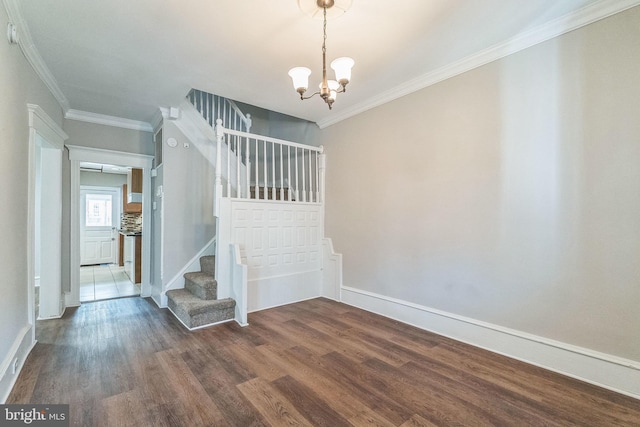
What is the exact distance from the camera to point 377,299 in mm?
3484

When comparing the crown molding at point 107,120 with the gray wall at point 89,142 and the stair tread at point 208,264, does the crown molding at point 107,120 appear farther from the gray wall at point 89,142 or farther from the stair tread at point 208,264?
the stair tread at point 208,264

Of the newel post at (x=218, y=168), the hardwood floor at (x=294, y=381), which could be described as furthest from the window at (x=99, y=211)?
the newel post at (x=218, y=168)

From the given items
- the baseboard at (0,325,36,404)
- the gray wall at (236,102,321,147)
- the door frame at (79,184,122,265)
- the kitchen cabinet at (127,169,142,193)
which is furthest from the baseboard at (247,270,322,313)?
the door frame at (79,184,122,265)

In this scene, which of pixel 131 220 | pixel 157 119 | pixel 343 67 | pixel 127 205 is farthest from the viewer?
pixel 131 220

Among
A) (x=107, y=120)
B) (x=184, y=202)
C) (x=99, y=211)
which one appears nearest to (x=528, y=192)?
(x=184, y=202)

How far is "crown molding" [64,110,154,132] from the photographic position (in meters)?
3.80

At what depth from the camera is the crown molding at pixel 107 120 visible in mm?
3797

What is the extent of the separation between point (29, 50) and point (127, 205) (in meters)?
5.71

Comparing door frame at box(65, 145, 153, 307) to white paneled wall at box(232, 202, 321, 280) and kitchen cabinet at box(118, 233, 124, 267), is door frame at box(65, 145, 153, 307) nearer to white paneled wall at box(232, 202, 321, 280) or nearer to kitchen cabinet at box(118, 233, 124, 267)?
white paneled wall at box(232, 202, 321, 280)

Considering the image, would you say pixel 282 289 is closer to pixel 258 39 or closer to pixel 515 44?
pixel 258 39

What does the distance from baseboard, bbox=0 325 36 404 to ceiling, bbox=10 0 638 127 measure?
7.67 feet

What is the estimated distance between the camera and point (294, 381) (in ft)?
6.76

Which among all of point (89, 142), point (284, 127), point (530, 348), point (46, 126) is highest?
point (284, 127)

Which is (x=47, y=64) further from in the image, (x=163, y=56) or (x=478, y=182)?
(x=478, y=182)
